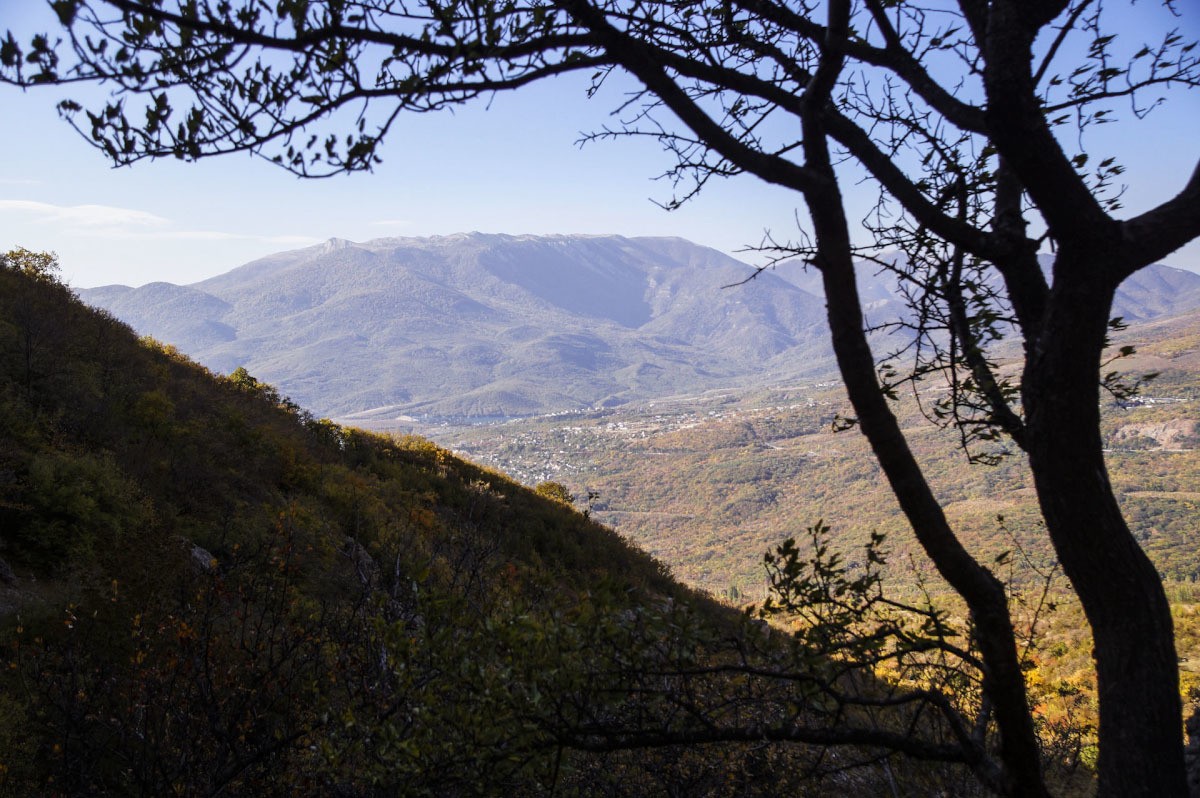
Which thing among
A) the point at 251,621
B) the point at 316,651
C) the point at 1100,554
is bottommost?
the point at 251,621

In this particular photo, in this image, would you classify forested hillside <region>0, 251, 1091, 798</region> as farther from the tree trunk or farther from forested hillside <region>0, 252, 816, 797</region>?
the tree trunk

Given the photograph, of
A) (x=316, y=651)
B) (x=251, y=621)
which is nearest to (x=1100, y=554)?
(x=316, y=651)

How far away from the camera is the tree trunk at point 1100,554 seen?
6.41 feet

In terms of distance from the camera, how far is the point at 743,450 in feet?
504

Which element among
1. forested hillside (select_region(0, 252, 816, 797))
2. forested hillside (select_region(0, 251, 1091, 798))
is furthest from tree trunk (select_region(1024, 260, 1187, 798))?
forested hillside (select_region(0, 252, 816, 797))

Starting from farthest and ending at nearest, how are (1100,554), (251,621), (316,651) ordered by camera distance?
(251,621)
(316,651)
(1100,554)

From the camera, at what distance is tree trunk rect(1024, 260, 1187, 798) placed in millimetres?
1953

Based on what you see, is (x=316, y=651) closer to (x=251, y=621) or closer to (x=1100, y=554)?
(x=251, y=621)

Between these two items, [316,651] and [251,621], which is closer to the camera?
[316,651]

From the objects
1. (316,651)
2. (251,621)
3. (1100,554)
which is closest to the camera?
(1100,554)

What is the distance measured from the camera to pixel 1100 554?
2012 millimetres

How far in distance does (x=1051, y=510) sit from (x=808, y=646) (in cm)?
84

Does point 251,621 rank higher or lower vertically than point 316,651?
lower

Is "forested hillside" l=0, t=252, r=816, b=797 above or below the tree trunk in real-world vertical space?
below
